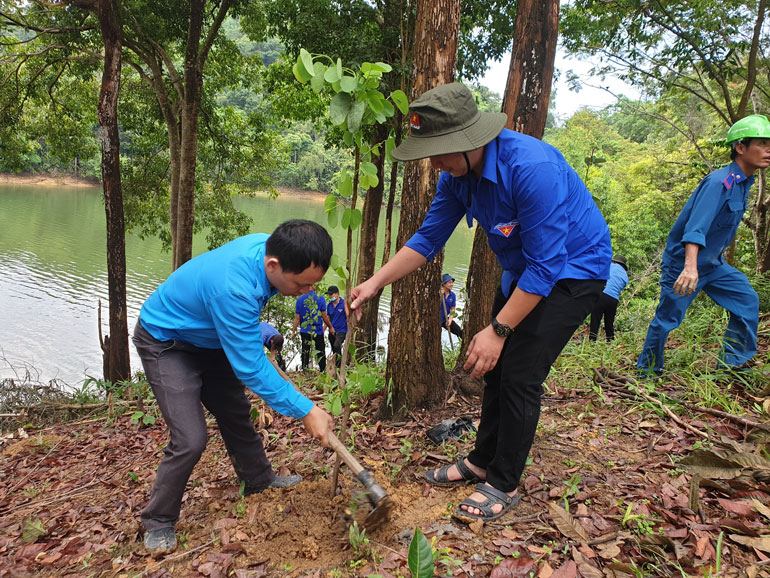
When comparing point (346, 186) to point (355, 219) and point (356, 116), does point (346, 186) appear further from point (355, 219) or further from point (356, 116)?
point (356, 116)

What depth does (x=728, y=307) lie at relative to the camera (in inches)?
144

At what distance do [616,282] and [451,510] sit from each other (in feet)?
17.1

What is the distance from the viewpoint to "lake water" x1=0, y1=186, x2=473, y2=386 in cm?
1321

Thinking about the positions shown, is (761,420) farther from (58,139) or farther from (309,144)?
(309,144)

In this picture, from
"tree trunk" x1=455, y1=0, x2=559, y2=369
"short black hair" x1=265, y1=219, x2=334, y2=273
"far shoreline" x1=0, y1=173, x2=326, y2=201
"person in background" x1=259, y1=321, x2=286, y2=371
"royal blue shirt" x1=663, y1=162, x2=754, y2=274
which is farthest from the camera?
"far shoreline" x1=0, y1=173, x2=326, y2=201

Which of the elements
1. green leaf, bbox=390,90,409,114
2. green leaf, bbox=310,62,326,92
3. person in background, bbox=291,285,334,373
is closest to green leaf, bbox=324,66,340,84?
green leaf, bbox=310,62,326,92

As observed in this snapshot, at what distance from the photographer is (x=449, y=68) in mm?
3414

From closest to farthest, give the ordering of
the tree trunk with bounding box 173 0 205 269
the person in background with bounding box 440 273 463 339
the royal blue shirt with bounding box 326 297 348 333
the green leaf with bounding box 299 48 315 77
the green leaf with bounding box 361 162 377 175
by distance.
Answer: the green leaf with bounding box 299 48 315 77 < the green leaf with bounding box 361 162 377 175 < the person in background with bounding box 440 273 463 339 < the royal blue shirt with bounding box 326 297 348 333 < the tree trunk with bounding box 173 0 205 269

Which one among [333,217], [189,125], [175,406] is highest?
[189,125]

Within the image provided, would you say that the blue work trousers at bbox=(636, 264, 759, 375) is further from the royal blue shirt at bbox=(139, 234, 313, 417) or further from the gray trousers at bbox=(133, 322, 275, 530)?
the gray trousers at bbox=(133, 322, 275, 530)

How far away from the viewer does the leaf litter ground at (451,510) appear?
2.02m

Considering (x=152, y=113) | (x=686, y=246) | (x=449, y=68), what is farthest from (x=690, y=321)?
(x=152, y=113)

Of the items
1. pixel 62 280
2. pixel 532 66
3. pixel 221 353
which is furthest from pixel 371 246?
pixel 62 280

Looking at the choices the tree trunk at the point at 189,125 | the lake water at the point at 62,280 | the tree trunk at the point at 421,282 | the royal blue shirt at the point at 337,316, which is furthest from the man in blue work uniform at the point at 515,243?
the tree trunk at the point at 189,125
